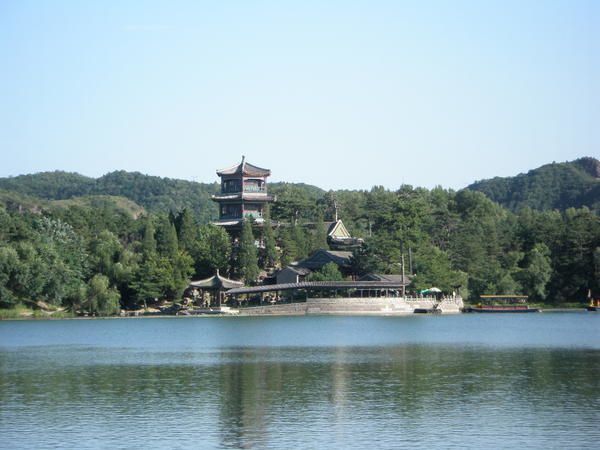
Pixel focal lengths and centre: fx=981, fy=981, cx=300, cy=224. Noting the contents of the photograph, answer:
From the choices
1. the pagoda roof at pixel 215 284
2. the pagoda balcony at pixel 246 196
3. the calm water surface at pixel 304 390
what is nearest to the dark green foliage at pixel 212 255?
the pagoda roof at pixel 215 284

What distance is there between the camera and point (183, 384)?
33156mm

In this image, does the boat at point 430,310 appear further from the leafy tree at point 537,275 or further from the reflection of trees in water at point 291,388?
the reflection of trees in water at point 291,388

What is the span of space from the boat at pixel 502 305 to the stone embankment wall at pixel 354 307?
7.85ft

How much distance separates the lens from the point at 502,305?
8444 centimetres

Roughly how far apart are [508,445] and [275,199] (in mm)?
81191

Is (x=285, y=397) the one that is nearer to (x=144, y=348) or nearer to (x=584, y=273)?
(x=144, y=348)

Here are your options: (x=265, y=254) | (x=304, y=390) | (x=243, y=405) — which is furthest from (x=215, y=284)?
(x=243, y=405)

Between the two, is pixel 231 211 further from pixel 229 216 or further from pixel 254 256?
pixel 254 256

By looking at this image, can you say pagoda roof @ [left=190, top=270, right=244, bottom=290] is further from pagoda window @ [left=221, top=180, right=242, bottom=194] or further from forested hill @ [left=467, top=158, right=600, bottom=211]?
forested hill @ [left=467, top=158, right=600, bottom=211]

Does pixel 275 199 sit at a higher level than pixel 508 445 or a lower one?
higher

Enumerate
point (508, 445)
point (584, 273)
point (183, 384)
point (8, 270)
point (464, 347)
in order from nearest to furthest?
1. point (508, 445)
2. point (183, 384)
3. point (464, 347)
4. point (8, 270)
5. point (584, 273)

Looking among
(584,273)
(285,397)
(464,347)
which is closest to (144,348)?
(464,347)

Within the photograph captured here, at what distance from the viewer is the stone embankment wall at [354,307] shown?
80250mm

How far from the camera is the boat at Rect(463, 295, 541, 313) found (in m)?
83.0
